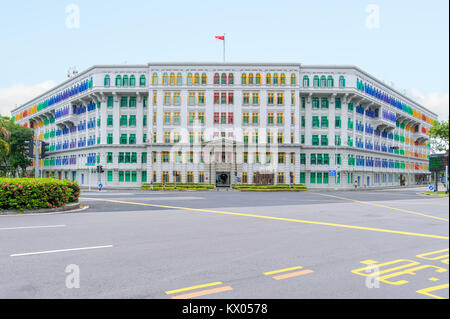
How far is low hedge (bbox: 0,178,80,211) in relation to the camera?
14.8m

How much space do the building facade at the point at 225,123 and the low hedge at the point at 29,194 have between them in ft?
124

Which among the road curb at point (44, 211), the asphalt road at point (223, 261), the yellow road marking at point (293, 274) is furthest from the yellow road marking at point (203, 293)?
the road curb at point (44, 211)

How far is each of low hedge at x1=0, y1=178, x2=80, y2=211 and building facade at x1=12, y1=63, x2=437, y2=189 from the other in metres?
37.9

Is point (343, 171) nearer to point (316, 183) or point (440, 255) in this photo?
point (316, 183)

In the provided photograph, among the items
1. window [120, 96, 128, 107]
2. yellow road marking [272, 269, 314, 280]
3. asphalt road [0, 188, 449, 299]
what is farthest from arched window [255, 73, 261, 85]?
yellow road marking [272, 269, 314, 280]

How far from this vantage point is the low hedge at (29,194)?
14805mm

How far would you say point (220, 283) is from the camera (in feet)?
16.8

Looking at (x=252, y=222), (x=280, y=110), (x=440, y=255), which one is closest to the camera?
(x=440, y=255)

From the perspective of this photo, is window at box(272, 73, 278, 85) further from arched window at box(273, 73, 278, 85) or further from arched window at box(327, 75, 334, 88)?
arched window at box(327, 75, 334, 88)

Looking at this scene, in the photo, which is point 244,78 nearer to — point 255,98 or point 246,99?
point 246,99

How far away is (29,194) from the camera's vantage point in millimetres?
15148

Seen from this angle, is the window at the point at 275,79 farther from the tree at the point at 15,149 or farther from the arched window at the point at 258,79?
the tree at the point at 15,149

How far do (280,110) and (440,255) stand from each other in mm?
48684
